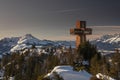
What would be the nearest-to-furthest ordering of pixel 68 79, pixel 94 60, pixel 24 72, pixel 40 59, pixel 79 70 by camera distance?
pixel 68 79, pixel 79 70, pixel 94 60, pixel 24 72, pixel 40 59

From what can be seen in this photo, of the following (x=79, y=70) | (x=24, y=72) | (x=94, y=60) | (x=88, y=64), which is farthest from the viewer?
(x=24, y=72)

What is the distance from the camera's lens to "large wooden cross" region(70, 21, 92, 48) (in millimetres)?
76250

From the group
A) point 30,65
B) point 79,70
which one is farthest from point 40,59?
point 79,70

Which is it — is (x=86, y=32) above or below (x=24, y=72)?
above

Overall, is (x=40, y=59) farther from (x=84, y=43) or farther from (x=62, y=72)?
(x=62, y=72)

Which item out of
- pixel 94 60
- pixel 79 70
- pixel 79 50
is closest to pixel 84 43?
pixel 79 50

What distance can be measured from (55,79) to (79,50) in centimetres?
3573

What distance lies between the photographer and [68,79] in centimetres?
4459

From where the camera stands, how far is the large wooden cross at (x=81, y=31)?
76250 mm

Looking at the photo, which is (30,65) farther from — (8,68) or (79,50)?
(79,50)

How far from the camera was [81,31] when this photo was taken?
76.3m

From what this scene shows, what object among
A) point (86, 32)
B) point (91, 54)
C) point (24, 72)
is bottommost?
point (24, 72)

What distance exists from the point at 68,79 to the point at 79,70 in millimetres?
7819

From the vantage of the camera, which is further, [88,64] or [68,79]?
[88,64]
